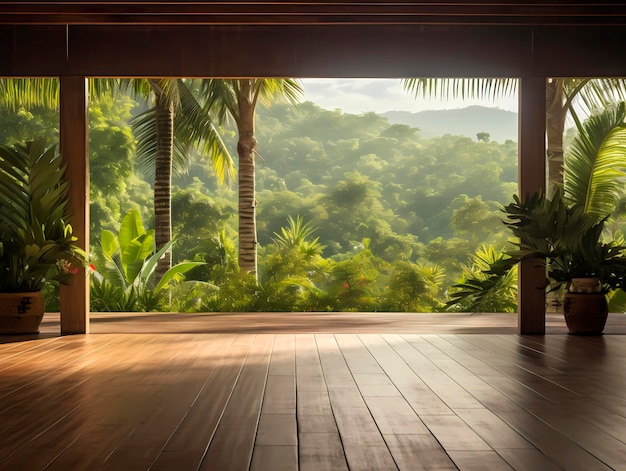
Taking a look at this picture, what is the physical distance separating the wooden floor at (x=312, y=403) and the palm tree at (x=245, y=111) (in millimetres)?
6503

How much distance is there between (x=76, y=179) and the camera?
20.1 ft

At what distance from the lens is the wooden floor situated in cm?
261

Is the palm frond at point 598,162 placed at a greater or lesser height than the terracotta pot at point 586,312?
greater

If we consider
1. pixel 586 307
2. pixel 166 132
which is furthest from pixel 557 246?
pixel 166 132

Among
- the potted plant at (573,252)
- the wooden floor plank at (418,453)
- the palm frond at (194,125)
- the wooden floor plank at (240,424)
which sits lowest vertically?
the wooden floor plank at (240,424)

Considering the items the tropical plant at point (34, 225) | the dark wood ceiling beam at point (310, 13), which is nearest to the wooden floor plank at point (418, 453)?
the dark wood ceiling beam at point (310, 13)

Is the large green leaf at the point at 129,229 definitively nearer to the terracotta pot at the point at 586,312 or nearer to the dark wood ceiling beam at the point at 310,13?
the dark wood ceiling beam at the point at 310,13

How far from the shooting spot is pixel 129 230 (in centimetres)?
898

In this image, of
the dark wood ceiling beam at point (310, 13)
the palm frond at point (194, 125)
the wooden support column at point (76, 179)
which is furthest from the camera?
the palm frond at point (194, 125)

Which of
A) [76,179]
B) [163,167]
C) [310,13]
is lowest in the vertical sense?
[76,179]

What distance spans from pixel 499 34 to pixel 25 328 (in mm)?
4622

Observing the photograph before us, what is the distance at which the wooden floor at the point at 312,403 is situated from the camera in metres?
2.61

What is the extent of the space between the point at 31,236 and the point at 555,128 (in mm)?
8780

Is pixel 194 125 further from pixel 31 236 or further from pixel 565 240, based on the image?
pixel 565 240
